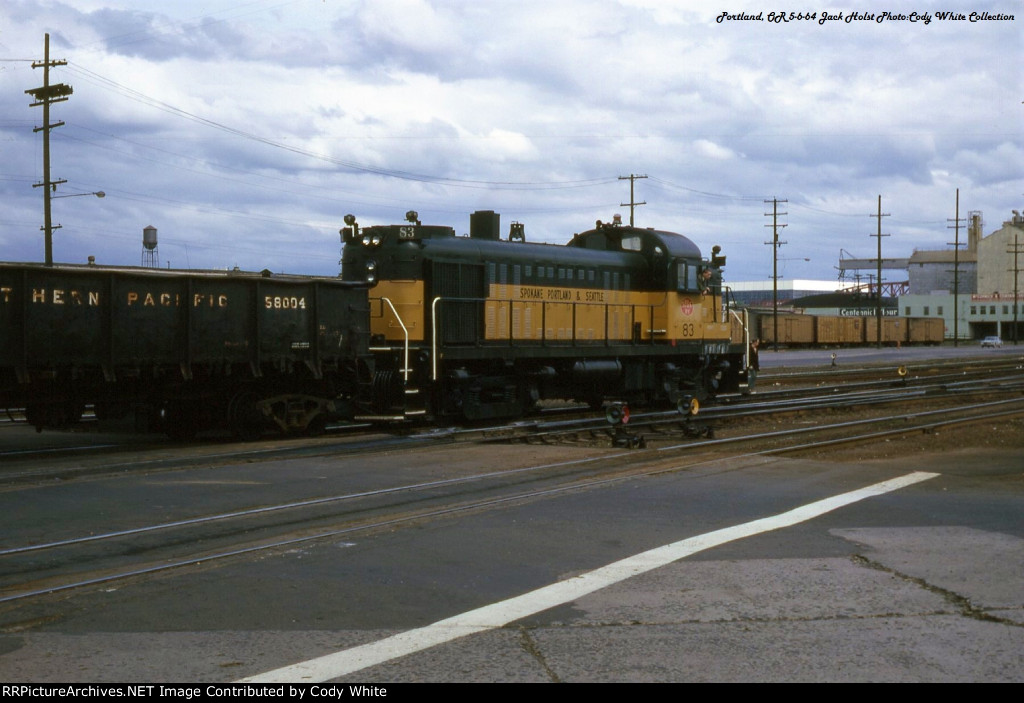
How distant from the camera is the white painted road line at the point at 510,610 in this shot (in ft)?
16.0

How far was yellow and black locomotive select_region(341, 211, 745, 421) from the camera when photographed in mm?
18172

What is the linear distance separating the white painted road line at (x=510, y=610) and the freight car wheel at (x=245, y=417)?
367 inches

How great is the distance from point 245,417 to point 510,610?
35.0 ft

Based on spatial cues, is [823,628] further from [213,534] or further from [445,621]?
[213,534]

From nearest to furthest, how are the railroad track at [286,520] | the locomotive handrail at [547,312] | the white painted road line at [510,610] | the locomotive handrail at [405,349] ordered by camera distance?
the white painted road line at [510,610] < the railroad track at [286,520] < the locomotive handrail at [405,349] < the locomotive handrail at [547,312]

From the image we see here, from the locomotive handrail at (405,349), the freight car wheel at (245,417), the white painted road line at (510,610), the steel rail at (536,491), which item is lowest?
the steel rail at (536,491)

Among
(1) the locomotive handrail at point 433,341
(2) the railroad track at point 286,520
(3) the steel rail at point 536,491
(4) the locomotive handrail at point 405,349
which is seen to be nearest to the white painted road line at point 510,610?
(2) the railroad track at point 286,520

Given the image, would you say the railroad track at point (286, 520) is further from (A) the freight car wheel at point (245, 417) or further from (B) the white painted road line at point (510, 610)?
(A) the freight car wheel at point (245, 417)

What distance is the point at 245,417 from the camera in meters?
15.8

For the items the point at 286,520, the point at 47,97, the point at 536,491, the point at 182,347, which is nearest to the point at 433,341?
the point at 182,347

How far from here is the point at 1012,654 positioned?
512 centimetres

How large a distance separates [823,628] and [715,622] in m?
0.58

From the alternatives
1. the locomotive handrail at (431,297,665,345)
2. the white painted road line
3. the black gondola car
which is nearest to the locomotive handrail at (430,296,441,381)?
the locomotive handrail at (431,297,665,345)

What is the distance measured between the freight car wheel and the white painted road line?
30.5ft
